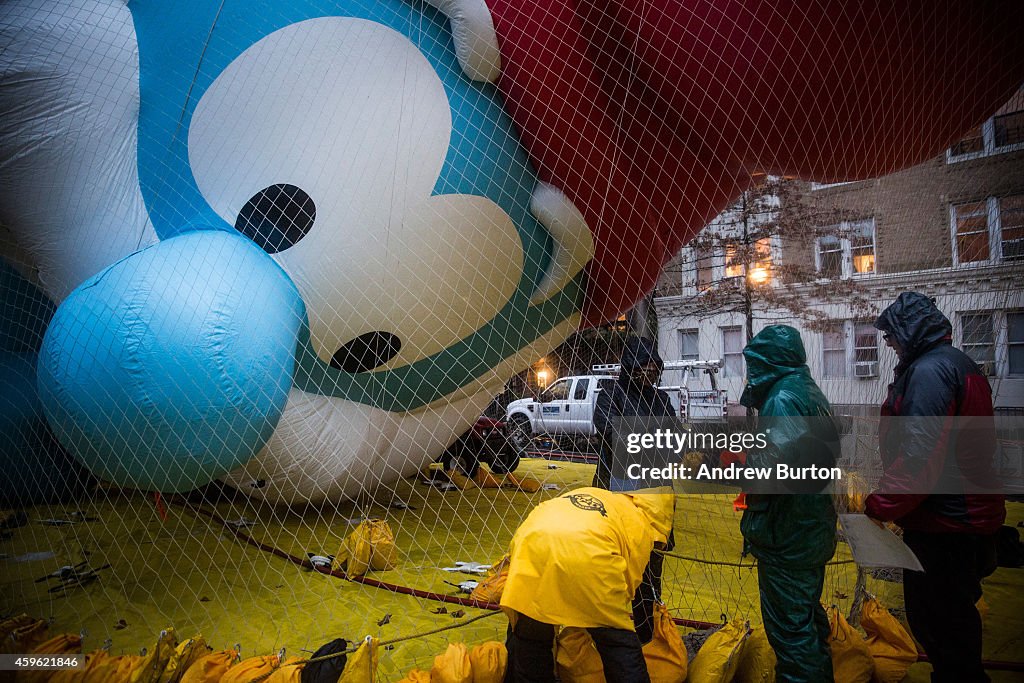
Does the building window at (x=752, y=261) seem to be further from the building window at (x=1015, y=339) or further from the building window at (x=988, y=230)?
the building window at (x=1015, y=339)

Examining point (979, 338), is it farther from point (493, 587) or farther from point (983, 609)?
point (493, 587)

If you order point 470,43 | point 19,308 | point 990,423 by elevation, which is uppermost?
point 470,43

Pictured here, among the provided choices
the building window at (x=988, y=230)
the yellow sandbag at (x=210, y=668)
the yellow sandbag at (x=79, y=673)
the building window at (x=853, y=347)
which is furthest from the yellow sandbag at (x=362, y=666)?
the building window at (x=988, y=230)

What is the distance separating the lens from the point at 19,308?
180 inches

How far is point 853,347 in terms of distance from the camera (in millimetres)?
3268

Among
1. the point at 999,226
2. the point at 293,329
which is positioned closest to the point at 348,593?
the point at 293,329

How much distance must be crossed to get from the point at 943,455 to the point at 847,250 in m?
1.58

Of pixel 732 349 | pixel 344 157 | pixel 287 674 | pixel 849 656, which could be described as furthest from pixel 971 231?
pixel 287 674

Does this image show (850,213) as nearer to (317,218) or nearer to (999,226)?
(999,226)

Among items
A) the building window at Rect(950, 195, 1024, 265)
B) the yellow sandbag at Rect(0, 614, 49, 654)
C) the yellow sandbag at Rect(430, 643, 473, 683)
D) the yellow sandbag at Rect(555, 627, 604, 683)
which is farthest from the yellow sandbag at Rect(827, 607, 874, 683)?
the yellow sandbag at Rect(0, 614, 49, 654)

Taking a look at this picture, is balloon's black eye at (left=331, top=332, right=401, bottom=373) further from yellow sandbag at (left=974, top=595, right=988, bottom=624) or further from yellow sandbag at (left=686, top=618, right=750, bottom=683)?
yellow sandbag at (left=974, top=595, right=988, bottom=624)

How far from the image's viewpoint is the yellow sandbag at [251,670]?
7.41 feet

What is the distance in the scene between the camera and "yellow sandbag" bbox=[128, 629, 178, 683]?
7.61ft

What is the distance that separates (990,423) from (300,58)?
3490mm
